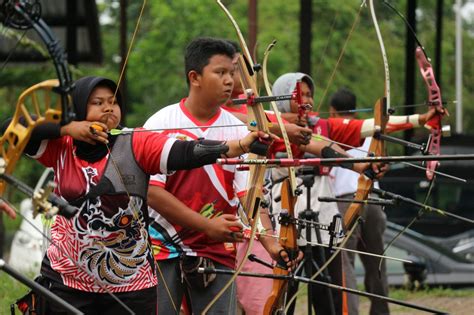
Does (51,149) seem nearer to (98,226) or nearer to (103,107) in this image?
(103,107)

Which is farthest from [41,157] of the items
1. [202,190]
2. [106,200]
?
[202,190]

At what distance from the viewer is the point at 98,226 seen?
5.01m

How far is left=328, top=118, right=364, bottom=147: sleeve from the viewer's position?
743cm

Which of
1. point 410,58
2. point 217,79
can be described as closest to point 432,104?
point 217,79

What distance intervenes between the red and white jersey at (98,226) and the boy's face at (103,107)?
12 cm

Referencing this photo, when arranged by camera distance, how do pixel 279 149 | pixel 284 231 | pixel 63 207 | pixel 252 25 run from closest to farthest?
pixel 63 207 → pixel 284 231 → pixel 279 149 → pixel 252 25

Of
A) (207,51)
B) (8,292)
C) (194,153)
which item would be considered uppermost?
(207,51)

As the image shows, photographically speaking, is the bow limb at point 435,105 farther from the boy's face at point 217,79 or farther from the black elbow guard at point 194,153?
the black elbow guard at point 194,153

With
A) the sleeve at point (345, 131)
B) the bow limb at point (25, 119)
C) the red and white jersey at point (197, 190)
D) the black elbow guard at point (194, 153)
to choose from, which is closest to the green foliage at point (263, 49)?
the sleeve at point (345, 131)

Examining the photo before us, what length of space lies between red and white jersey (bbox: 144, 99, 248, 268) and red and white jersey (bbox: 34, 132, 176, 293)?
0.70 meters

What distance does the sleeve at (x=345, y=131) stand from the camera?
24.4 feet

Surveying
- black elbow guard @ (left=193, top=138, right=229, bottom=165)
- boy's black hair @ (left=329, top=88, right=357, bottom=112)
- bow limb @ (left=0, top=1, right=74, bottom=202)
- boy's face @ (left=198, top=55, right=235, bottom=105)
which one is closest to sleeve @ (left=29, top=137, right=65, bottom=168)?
black elbow guard @ (left=193, top=138, right=229, bottom=165)

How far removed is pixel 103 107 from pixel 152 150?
28 centimetres

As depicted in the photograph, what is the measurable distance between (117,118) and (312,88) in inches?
94.0
